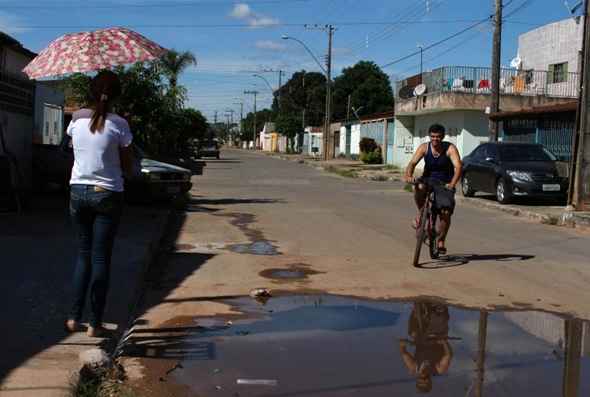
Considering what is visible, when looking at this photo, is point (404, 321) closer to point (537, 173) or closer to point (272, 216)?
point (272, 216)

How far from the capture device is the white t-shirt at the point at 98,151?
515 centimetres

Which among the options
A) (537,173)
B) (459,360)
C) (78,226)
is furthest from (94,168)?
(537,173)

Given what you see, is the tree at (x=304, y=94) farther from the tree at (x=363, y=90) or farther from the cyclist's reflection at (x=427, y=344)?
the cyclist's reflection at (x=427, y=344)

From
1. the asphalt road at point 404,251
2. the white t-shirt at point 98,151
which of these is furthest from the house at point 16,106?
the white t-shirt at point 98,151

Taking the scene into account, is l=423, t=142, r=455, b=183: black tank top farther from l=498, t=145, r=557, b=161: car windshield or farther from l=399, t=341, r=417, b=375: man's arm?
l=498, t=145, r=557, b=161: car windshield

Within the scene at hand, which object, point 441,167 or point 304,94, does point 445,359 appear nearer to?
point 441,167

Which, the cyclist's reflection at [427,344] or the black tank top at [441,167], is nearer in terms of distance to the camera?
the cyclist's reflection at [427,344]

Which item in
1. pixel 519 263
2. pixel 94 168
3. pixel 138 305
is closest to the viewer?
pixel 94 168

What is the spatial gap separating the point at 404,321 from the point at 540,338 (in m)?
1.11

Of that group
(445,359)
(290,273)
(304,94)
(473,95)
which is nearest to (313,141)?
(304,94)

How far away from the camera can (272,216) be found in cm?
1491

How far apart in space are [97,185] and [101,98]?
23.6 inches

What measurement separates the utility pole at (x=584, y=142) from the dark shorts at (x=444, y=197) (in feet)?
25.8

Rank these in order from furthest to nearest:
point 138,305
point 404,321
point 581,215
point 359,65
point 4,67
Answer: point 359,65 → point 581,215 → point 4,67 → point 138,305 → point 404,321
